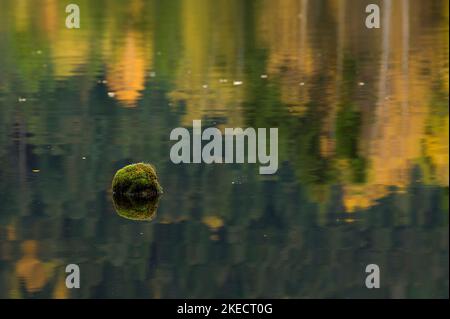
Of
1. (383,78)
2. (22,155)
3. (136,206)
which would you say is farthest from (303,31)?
(136,206)

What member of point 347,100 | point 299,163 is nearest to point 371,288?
point 299,163

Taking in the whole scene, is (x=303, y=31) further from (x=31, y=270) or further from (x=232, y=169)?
(x=31, y=270)

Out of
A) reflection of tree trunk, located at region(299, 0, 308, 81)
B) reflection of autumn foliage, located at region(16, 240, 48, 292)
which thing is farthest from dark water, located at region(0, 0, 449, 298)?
reflection of tree trunk, located at region(299, 0, 308, 81)

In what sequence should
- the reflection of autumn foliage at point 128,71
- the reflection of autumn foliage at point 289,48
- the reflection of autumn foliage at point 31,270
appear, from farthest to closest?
1. the reflection of autumn foliage at point 289,48
2. the reflection of autumn foliage at point 128,71
3. the reflection of autumn foliage at point 31,270

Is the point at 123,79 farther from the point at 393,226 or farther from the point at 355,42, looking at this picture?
the point at 393,226

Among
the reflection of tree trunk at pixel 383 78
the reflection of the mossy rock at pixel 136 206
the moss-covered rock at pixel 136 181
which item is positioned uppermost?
the reflection of tree trunk at pixel 383 78

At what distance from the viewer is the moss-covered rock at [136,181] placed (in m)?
14.2

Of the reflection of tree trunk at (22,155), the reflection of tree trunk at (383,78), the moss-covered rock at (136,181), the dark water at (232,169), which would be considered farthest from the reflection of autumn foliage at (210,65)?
the moss-covered rock at (136,181)

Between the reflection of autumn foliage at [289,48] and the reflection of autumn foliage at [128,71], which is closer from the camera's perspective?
the reflection of autumn foliage at [128,71]

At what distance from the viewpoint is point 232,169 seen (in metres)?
16.5

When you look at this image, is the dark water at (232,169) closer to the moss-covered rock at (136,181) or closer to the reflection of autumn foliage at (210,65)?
the reflection of autumn foliage at (210,65)

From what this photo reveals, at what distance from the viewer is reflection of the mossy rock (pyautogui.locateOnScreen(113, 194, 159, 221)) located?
46.2ft

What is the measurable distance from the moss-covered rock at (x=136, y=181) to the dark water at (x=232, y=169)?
0.23 meters

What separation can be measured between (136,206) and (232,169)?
2.33 metres
